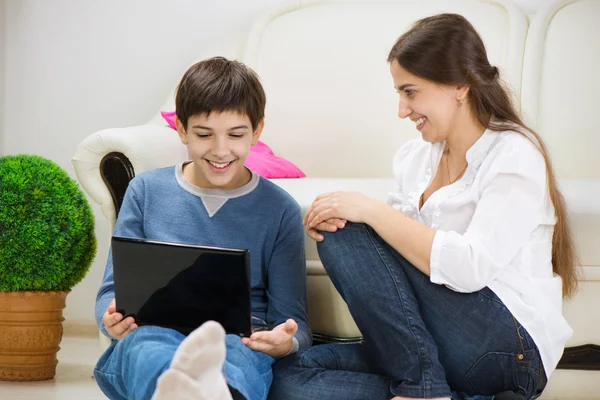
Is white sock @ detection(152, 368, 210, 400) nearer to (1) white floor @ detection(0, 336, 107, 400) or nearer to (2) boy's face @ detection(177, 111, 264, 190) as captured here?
(2) boy's face @ detection(177, 111, 264, 190)

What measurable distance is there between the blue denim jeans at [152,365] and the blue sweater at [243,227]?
0.13 meters

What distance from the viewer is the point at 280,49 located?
246 cm

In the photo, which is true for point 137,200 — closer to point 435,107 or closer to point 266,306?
point 266,306

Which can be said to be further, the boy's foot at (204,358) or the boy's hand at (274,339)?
the boy's hand at (274,339)

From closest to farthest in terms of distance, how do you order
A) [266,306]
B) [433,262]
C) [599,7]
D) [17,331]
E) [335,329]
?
1. [433,262]
2. [266,306]
3. [335,329]
4. [17,331]
5. [599,7]

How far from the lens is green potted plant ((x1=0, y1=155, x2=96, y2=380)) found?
204cm

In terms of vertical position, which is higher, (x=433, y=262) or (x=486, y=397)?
(x=433, y=262)

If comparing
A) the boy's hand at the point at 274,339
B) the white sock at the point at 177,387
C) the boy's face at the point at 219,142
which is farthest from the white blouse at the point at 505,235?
the white sock at the point at 177,387

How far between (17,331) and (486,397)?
119cm

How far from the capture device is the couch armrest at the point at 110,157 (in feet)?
6.26

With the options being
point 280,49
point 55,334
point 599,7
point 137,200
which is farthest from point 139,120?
point 599,7

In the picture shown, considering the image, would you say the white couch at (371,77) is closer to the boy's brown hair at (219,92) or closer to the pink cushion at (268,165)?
the pink cushion at (268,165)

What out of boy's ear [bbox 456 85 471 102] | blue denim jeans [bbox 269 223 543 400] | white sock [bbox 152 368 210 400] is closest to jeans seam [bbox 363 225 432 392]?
blue denim jeans [bbox 269 223 543 400]

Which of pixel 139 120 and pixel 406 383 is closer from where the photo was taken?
pixel 406 383
